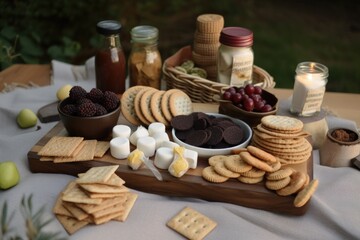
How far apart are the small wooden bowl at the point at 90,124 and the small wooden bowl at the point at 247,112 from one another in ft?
1.08

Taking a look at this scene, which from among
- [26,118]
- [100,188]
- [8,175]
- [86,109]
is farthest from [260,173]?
[26,118]

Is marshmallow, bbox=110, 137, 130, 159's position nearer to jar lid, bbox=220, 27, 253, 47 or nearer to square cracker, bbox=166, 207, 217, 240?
square cracker, bbox=166, 207, 217, 240

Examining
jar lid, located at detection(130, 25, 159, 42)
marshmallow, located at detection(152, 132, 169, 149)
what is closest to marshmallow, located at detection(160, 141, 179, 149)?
marshmallow, located at detection(152, 132, 169, 149)

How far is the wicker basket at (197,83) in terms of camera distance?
1.53 meters

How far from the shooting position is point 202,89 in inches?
61.2

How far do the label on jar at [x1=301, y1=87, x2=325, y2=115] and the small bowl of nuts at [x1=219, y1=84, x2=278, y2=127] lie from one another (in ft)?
0.29

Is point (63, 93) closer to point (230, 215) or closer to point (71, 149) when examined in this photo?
point (71, 149)

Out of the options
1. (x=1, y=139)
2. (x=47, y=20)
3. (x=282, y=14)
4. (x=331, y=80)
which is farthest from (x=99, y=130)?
(x=282, y=14)

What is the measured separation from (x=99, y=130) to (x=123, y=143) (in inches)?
4.1

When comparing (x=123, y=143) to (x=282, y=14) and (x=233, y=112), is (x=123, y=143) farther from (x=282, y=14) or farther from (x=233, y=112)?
(x=282, y=14)

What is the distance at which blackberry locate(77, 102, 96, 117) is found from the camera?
125 centimetres

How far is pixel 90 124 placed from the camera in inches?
49.8

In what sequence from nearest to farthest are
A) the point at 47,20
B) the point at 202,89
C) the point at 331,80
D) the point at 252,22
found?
the point at 202,89, the point at 47,20, the point at 331,80, the point at 252,22

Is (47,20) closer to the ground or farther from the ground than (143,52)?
closer to the ground
